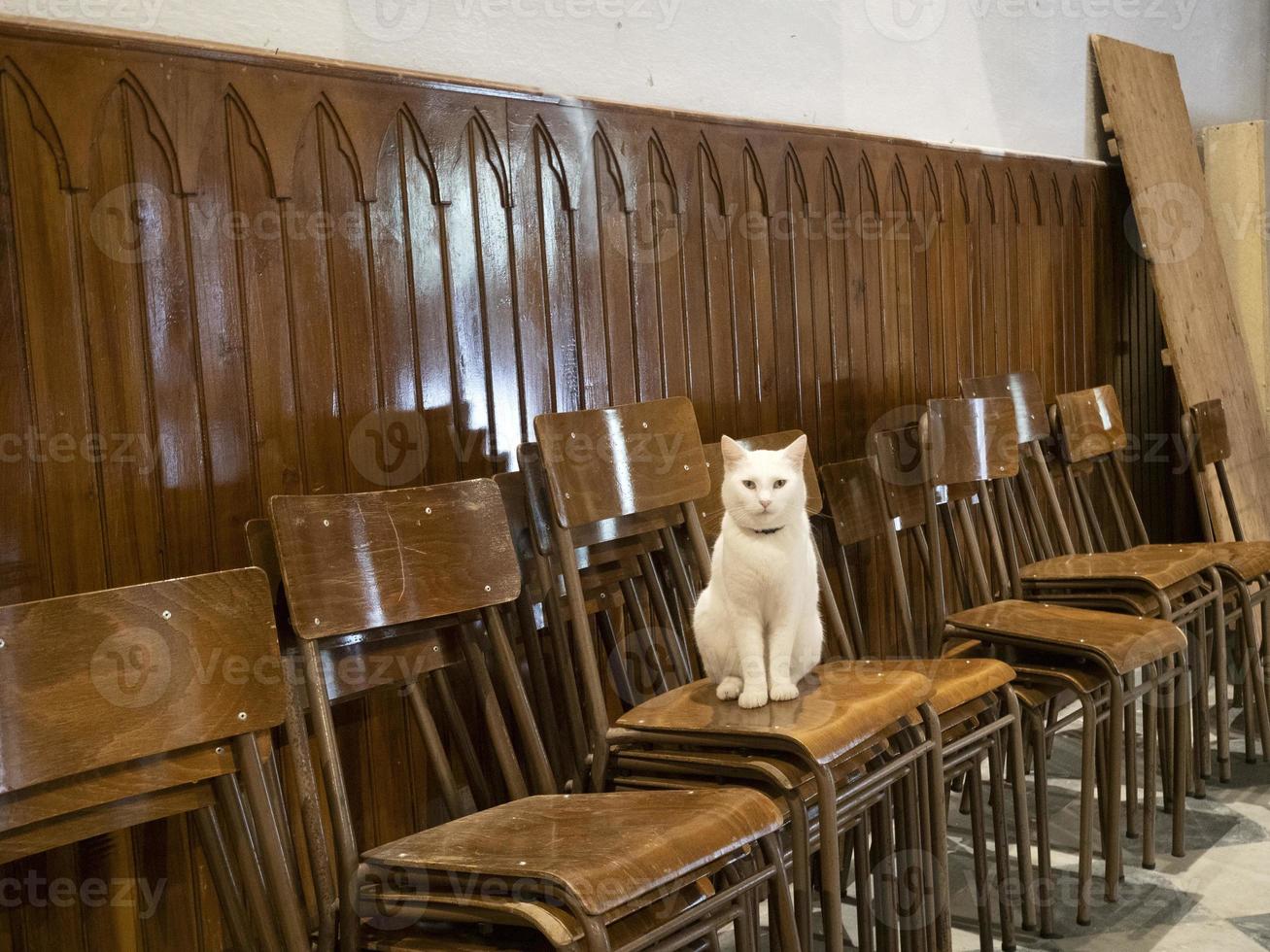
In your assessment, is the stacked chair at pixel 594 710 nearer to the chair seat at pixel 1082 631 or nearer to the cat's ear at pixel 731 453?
the chair seat at pixel 1082 631

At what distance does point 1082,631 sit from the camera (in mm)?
2598

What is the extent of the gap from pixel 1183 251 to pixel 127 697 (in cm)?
430

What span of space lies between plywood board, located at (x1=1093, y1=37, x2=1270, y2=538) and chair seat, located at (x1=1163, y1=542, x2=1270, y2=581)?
1.01m

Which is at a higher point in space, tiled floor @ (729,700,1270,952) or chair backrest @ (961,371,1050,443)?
chair backrest @ (961,371,1050,443)

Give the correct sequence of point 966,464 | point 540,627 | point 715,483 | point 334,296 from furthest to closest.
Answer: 1. point 966,464
2. point 715,483
3. point 540,627
4. point 334,296

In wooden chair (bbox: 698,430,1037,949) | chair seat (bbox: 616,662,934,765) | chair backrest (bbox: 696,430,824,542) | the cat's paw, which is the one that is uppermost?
chair backrest (bbox: 696,430,824,542)

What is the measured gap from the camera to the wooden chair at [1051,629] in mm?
2498

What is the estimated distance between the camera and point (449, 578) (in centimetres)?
189

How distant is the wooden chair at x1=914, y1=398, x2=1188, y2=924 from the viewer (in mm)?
2498

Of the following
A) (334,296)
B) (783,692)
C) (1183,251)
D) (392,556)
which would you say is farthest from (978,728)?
(1183,251)

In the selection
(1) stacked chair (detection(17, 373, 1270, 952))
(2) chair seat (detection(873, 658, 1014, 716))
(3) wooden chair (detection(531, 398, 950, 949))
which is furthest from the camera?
(2) chair seat (detection(873, 658, 1014, 716))

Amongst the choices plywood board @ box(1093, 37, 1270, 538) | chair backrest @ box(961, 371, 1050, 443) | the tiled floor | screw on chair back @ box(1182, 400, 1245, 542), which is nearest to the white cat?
the tiled floor

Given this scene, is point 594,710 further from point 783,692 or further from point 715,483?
point 715,483

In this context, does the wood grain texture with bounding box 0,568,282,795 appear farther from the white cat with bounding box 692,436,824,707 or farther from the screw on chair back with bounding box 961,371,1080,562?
the screw on chair back with bounding box 961,371,1080,562
